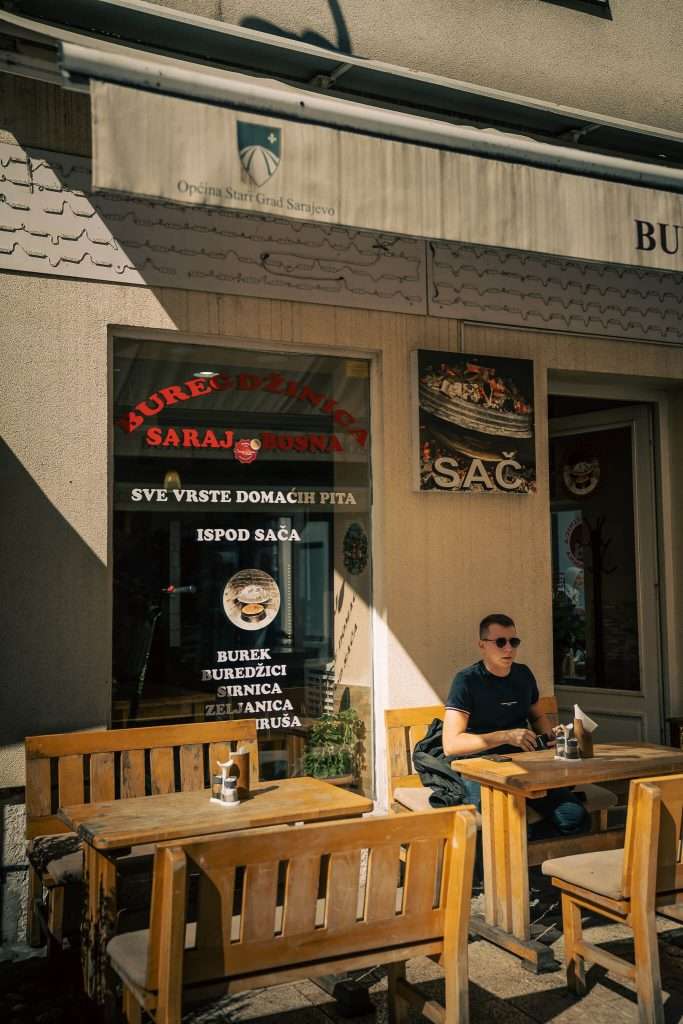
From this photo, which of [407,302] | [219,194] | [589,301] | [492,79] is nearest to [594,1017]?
[219,194]

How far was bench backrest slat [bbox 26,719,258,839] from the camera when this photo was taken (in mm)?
5016

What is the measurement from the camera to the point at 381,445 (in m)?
6.32

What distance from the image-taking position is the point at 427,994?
423 cm

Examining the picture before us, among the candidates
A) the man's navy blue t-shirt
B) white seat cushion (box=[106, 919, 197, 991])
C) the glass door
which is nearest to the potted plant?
the man's navy blue t-shirt

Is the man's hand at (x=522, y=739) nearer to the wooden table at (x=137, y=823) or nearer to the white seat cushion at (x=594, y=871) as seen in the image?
the white seat cushion at (x=594, y=871)

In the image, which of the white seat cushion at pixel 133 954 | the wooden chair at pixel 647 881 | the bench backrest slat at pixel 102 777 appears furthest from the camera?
the bench backrest slat at pixel 102 777

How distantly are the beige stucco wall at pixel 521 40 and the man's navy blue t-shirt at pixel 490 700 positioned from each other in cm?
356

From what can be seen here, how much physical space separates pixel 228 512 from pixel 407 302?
1.76m

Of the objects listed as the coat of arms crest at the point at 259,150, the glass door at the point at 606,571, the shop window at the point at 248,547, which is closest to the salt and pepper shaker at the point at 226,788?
the shop window at the point at 248,547

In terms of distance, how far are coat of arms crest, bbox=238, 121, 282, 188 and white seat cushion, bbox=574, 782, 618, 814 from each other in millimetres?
3646

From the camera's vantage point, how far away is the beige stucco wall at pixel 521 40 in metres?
5.73

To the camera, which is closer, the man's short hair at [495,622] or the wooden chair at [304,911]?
the wooden chair at [304,911]

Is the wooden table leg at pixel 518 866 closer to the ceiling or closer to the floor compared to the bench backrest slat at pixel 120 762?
closer to the floor

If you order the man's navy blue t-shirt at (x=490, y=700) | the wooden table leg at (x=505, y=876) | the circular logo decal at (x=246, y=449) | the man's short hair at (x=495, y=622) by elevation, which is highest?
the circular logo decal at (x=246, y=449)
